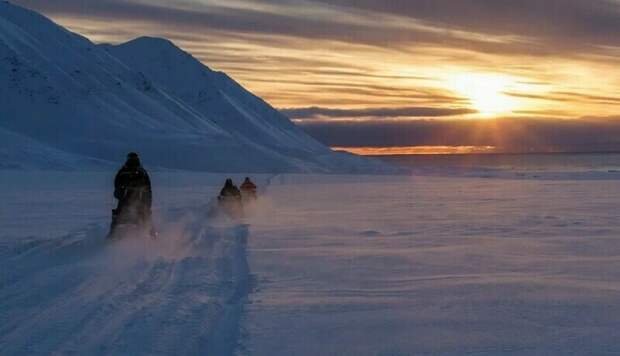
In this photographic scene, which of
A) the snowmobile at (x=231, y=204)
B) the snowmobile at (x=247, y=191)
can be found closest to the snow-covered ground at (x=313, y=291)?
the snowmobile at (x=231, y=204)

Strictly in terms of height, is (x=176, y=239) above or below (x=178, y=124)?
below

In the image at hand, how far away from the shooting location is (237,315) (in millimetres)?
6938

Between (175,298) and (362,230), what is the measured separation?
7.83 meters

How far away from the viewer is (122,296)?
7.77 metres

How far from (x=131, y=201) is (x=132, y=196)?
9 cm

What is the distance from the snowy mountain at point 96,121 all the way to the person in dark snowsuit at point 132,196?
239 ft

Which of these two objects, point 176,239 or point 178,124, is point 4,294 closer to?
point 176,239

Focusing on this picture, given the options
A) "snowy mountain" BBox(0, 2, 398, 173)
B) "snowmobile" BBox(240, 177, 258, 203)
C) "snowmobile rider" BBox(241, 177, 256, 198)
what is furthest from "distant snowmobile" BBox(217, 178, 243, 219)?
"snowy mountain" BBox(0, 2, 398, 173)

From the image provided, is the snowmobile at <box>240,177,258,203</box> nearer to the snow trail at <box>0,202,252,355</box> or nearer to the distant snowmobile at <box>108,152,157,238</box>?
the distant snowmobile at <box>108,152,157,238</box>

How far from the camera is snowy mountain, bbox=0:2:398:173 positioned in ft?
373

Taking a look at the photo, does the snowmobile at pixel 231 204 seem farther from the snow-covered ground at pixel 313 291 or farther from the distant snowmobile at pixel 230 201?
the snow-covered ground at pixel 313 291

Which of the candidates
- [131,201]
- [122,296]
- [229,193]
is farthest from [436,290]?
[229,193]

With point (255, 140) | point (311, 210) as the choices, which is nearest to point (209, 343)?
point (311, 210)

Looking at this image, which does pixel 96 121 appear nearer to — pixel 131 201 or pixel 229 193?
pixel 229 193
